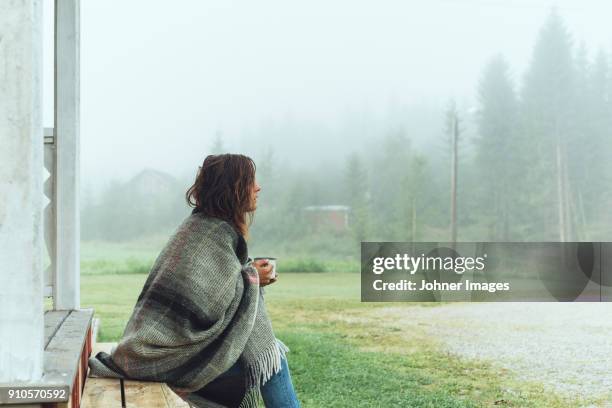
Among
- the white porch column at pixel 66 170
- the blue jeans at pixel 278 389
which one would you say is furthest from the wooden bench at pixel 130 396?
the white porch column at pixel 66 170

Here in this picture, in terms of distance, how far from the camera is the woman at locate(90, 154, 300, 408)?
67.1 inches

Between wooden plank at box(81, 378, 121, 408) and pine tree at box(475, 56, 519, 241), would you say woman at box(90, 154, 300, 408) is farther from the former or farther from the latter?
pine tree at box(475, 56, 519, 241)

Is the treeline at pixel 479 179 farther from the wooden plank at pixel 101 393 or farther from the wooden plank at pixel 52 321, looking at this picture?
the wooden plank at pixel 101 393

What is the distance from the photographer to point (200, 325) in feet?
5.64

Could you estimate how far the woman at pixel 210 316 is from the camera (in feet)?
5.59

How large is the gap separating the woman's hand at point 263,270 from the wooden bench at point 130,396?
0.30m

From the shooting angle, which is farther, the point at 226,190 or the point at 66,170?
the point at 66,170

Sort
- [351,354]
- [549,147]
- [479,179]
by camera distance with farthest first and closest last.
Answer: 1. [479,179]
2. [549,147]
3. [351,354]

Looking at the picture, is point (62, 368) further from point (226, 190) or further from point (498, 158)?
point (498, 158)

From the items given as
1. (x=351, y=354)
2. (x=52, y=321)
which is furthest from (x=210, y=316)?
(x=351, y=354)

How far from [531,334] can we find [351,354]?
197 cm

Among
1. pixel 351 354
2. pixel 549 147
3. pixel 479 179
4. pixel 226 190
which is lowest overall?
pixel 351 354

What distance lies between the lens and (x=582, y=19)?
10.2 m

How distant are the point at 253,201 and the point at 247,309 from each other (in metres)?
0.23
